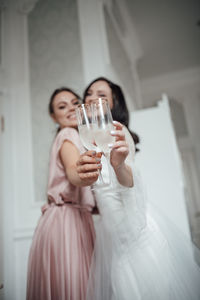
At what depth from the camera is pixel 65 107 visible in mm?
957

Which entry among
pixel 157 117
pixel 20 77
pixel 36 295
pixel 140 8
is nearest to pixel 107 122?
pixel 36 295

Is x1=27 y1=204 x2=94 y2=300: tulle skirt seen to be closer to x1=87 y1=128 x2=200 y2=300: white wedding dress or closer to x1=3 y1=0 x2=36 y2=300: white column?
x1=87 y1=128 x2=200 y2=300: white wedding dress

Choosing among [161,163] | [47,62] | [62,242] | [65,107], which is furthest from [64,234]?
[47,62]

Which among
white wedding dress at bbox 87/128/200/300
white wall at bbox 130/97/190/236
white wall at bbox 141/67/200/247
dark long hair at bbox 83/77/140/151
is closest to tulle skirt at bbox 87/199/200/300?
white wedding dress at bbox 87/128/200/300

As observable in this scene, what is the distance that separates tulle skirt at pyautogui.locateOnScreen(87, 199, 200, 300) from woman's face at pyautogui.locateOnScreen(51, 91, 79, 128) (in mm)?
390

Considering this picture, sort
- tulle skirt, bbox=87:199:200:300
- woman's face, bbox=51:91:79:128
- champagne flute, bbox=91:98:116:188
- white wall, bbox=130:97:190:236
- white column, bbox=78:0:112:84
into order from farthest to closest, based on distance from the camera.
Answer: white column, bbox=78:0:112:84
white wall, bbox=130:97:190:236
woman's face, bbox=51:91:79:128
tulle skirt, bbox=87:199:200:300
champagne flute, bbox=91:98:116:188

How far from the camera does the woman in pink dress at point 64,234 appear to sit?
2.38ft

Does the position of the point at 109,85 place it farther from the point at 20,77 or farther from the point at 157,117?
the point at 20,77

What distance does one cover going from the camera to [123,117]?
96 cm

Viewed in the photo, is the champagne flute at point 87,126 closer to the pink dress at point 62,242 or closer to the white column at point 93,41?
the pink dress at point 62,242

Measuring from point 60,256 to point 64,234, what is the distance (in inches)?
2.6

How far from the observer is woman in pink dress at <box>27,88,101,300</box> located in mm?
724

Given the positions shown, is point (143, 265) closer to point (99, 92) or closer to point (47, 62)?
point (99, 92)

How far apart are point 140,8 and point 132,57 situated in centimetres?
69
